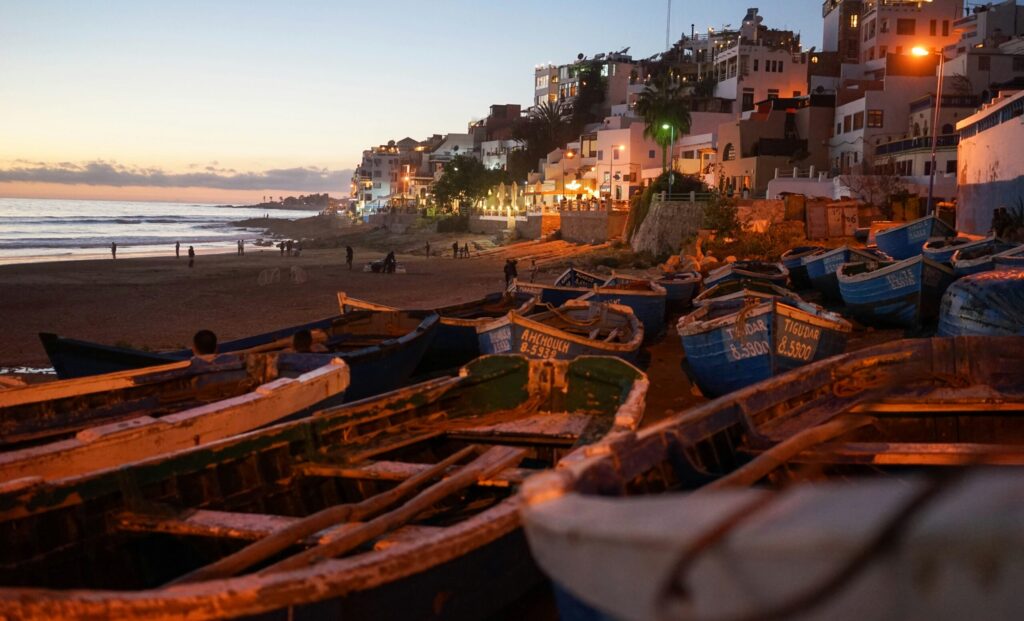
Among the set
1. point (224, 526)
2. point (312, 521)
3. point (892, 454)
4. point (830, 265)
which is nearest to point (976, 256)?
point (830, 265)

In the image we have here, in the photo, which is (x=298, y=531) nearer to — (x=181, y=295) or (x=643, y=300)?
(x=643, y=300)

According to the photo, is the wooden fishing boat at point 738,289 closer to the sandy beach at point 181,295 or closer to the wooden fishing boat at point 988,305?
the wooden fishing boat at point 988,305

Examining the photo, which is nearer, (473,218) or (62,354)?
(62,354)

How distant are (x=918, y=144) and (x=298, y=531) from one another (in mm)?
44431

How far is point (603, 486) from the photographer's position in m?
3.59

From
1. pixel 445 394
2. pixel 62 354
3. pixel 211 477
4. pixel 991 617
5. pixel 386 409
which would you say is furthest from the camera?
pixel 62 354

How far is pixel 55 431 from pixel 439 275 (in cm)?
3380

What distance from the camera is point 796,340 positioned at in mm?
11234

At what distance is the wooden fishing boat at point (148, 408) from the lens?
251 inches

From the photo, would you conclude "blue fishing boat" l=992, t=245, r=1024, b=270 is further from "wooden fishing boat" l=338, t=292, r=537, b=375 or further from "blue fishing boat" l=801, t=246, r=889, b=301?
"wooden fishing boat" l=338, t=292, r=537, b=375

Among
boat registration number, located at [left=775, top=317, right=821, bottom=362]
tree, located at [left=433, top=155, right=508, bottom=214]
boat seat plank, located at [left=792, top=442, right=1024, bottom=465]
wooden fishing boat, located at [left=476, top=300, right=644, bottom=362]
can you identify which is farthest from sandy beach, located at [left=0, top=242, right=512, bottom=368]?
Answer: tree, located at [left=433, top=155, right=508, bottom=214]

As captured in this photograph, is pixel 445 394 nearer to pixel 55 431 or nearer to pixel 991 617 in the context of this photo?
pixel 55 431

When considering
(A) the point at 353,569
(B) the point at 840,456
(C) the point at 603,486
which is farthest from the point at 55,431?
(B) the point at 840,456

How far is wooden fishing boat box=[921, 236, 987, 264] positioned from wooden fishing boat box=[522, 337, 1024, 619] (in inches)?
473
